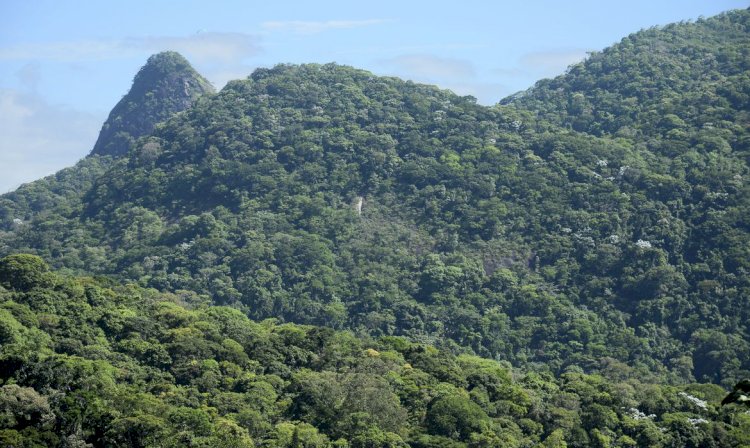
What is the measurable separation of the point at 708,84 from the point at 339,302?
214 feet

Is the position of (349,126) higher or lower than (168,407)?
higher

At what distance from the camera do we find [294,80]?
16662cm

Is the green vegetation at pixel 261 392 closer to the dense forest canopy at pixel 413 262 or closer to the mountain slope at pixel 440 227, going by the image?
the dense forest canopy at pixel 413 262

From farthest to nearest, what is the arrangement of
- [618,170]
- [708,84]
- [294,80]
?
[294,80]
[708,84]
[618,170]

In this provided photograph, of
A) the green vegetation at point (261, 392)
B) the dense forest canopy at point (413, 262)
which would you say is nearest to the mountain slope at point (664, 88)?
Answer: the dense forest canopy at point (413, 262)

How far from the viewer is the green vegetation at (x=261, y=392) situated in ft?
209

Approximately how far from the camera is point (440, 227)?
133 metres

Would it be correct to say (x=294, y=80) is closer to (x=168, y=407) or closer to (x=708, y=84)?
(x=708, y=84)

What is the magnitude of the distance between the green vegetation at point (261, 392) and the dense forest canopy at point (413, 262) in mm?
216

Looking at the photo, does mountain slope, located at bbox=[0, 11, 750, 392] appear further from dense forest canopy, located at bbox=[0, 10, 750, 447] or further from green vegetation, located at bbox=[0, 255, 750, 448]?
green vegetation, located at bbox=[0, 255, 750, 448]

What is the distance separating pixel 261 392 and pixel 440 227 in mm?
62535

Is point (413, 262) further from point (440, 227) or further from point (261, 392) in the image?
point (261, 392)

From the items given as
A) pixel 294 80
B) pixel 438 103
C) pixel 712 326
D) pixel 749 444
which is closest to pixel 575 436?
pixel 749 444

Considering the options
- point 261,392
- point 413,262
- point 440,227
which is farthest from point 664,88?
point 261,392
